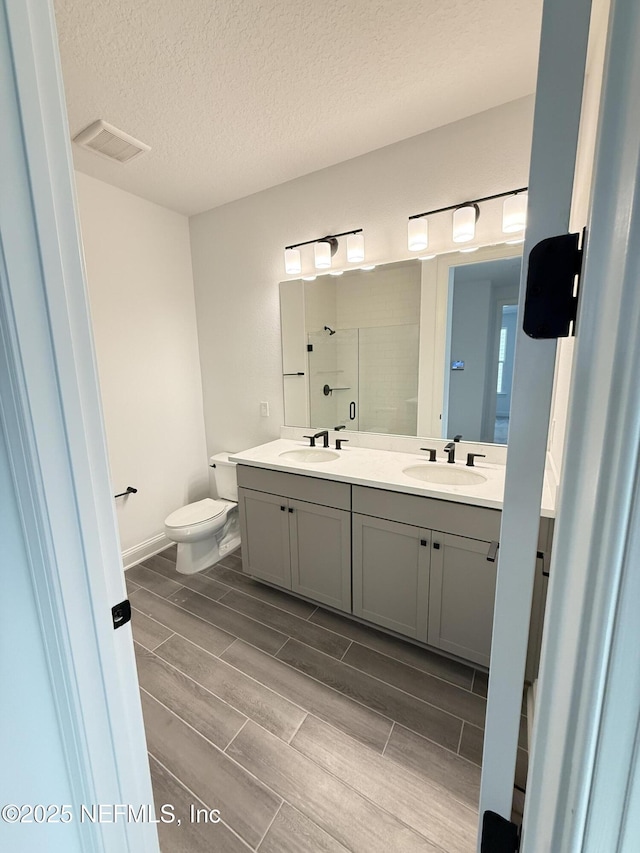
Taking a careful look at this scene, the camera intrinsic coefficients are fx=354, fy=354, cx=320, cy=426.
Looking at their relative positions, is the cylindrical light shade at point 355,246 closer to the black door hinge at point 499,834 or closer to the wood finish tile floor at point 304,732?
the wood finish tile floor at point 304,732

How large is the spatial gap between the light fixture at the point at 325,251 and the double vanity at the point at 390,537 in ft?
3.91

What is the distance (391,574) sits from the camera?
5.58 ft

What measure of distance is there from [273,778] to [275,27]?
8.64ft

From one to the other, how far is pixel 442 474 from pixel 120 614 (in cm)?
160

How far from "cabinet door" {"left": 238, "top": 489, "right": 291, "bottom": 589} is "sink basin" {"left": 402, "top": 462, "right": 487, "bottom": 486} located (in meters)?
0.74

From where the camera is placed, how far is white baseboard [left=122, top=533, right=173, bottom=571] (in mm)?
2537

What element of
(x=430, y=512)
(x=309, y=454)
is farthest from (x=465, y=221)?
(x=309, y=454)

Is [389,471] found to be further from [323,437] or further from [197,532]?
[197,532]

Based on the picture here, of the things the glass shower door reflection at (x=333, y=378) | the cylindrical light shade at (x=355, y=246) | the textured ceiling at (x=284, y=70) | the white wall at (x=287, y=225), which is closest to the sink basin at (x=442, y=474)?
the glass shower door reflection at (x=333, y=378)

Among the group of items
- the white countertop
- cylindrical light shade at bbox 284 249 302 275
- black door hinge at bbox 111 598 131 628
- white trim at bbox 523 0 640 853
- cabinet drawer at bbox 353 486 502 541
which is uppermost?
cylindrical light shade at bbox 284 249 302 275

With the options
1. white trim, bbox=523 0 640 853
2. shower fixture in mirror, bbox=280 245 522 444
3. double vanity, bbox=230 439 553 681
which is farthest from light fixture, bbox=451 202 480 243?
white trim, bbox=523 0 640 853

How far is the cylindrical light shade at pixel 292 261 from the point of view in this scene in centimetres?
232

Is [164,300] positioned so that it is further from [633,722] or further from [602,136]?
[633,722]

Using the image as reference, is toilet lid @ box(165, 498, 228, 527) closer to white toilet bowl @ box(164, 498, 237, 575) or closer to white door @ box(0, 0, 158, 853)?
white toilet bowl @ box(164, 498, 237, 575)
